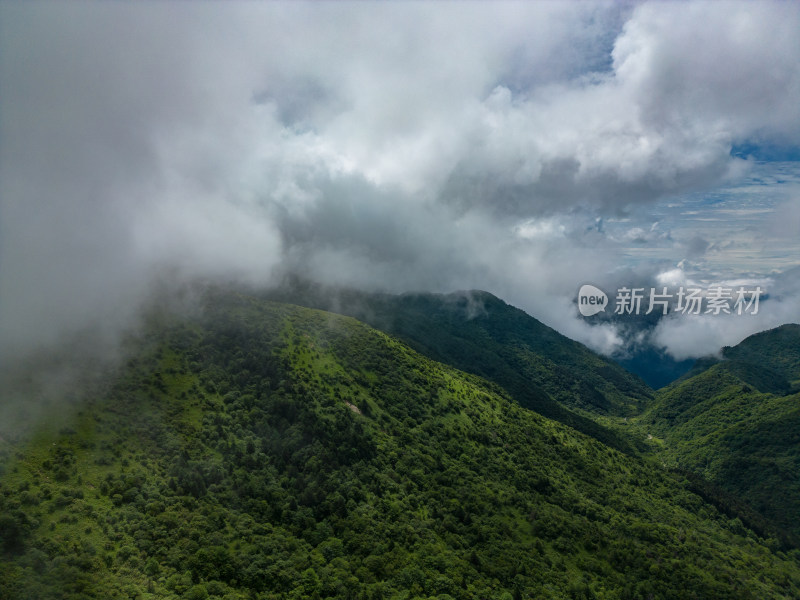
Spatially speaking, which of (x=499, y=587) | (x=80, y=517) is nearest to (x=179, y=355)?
(x=80, y=517)

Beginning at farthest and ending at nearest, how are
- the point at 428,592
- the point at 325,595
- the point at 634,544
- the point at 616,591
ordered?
1. the point at 634,544
2. the point at 616,591
3. the point at 428,592
4. the point at 325,595

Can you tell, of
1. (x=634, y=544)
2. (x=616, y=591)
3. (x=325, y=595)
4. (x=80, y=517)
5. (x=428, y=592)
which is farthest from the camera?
(x=634, y=544)

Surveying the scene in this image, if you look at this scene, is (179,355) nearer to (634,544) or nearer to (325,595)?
(325,595)

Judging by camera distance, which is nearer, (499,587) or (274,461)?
(499,587)

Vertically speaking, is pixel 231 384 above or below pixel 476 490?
above

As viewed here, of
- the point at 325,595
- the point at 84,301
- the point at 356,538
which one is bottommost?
the point at 325,595

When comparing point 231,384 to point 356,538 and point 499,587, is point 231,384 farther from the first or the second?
point 499,587

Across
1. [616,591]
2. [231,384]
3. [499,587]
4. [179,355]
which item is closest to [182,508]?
[231,384]

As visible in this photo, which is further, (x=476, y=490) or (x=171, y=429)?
(x=476, y=490)

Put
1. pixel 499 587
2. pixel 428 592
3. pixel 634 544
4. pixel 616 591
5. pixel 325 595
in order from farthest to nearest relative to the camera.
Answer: pixel 634 544
pixel 616 591
pixel 499 587
pixel 428 592
pixel 325 595
